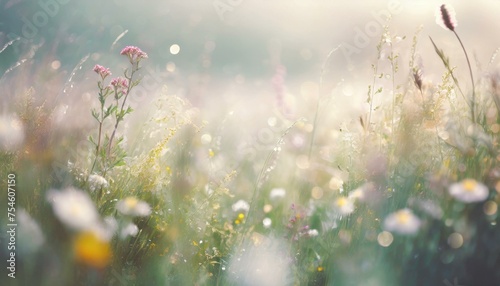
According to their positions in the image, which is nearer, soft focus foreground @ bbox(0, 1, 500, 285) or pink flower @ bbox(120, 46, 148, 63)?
soft focus foreground @ bbox(0, 1, 500, 285)

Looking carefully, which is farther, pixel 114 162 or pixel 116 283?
pixel 114 162

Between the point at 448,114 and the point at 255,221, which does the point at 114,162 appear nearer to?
the point at 255,221

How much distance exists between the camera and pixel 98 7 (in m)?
9.51

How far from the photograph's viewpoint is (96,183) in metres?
1.94

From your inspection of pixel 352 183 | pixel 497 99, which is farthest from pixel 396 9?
pixel 352 183

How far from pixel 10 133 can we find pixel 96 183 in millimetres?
444

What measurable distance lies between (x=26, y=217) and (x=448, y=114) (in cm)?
180

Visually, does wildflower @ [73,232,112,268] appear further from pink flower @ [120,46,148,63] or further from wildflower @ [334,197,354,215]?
wildflower @ [334,197,354,215]

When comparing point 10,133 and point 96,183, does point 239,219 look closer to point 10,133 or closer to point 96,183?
point 96,183

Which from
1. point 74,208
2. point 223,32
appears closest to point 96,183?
point 74,208

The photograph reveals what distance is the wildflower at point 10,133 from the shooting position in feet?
6.77

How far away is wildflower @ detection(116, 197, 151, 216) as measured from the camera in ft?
6.50

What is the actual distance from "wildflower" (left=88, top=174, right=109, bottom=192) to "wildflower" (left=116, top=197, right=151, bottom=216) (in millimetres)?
91

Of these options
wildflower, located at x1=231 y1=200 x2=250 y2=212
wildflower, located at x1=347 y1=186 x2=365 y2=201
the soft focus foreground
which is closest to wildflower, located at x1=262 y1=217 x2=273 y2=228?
the soft focus foreground
